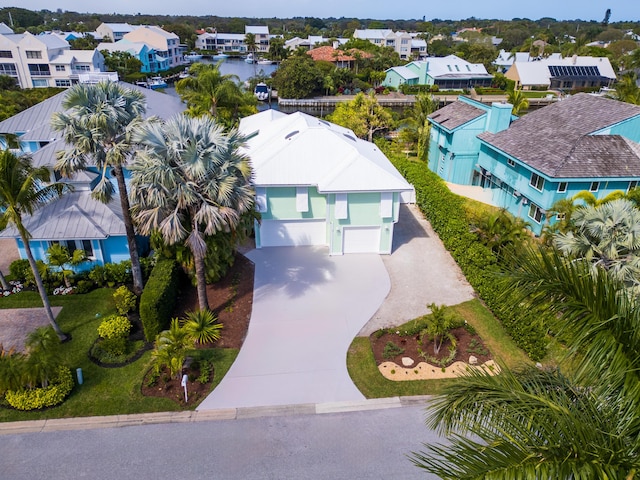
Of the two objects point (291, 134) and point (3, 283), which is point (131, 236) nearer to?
point (3, 283)

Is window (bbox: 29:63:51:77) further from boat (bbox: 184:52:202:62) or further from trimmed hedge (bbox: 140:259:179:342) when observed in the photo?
trimmed hedge (bbox: 140:259:179:342)

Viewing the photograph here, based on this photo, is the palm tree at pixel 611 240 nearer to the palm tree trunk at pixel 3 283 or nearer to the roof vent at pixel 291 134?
the roof vent at pixel 291 134

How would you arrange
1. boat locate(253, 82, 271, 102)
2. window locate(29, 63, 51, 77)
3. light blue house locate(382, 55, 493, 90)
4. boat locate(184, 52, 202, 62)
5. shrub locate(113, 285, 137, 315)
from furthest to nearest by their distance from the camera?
1. boat locate(184, 52, 202, 62)
2. light blue house locate(382, 55, 493, 90)
3. window locate(29, 63, 51, 77)
4. boat locate(253, 82, 271, 102)
5. shrub locate(113, 285, 137, 315)

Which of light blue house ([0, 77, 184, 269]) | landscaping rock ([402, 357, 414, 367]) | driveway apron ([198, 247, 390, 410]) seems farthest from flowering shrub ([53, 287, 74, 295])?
landscaping rock ([402, 357, 414, 367])

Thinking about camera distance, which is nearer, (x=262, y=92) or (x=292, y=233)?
(x=292, y=233)

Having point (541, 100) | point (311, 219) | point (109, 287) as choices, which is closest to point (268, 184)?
point (311, 219)

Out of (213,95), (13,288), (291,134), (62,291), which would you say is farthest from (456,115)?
(13,288)

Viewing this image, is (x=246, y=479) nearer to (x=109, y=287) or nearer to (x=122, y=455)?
(x=122, y=455)
